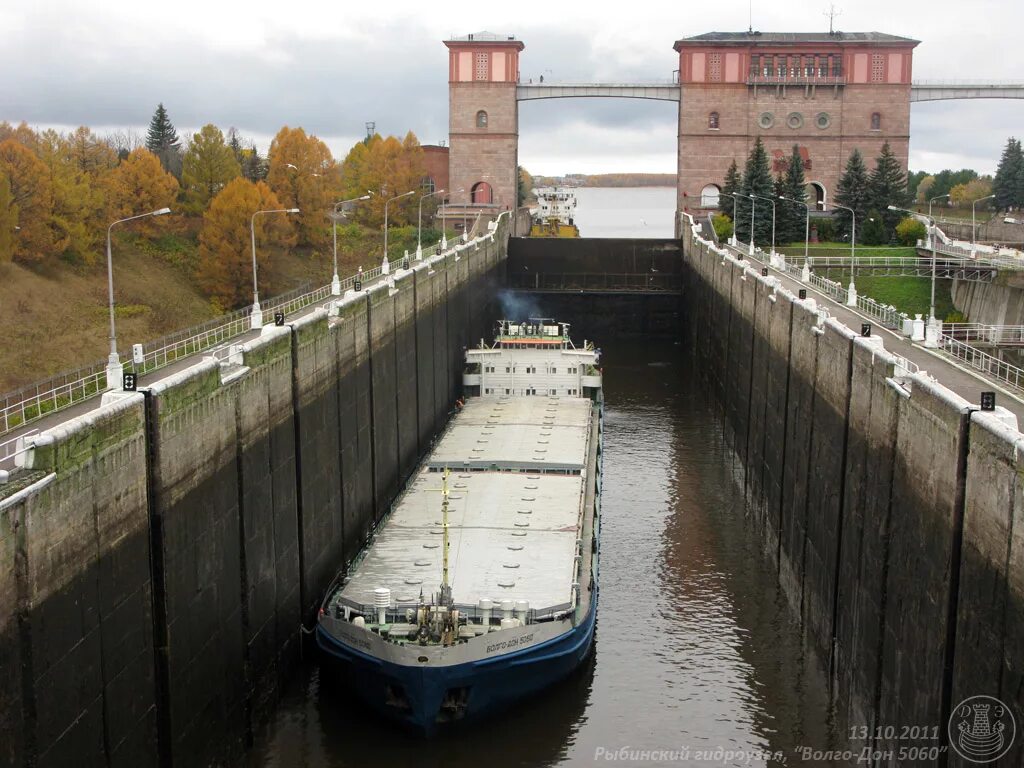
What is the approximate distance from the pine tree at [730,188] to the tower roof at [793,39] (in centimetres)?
955

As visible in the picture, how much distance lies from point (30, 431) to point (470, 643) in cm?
897

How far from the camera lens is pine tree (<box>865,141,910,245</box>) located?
82562 mm

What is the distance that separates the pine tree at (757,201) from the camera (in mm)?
81125

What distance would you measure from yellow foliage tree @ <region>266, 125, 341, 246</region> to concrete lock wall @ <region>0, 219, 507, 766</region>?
164 ft

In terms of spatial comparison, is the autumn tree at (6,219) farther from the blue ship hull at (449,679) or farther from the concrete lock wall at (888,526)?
the blue ship hull at (449,679)

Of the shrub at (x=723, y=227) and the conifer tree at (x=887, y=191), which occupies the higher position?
the conifer tree at (x=887, y=191)

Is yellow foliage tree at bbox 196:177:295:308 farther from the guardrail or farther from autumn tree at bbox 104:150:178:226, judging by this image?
the guardrail

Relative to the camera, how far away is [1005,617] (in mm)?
16359

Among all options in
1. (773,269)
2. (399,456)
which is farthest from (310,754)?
(773,269)

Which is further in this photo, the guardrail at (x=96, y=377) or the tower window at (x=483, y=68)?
the tower window at (x=483, y=68)

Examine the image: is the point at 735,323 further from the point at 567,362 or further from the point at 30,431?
the point at 30,431

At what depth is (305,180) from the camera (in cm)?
8538

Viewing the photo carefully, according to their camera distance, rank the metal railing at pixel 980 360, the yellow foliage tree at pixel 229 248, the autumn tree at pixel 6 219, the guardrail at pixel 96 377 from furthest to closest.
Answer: the yellow foliage tree at pixel 229 248, the autumn tree at pixel 6 219, the metal railing at pixel 980 360, the guardrail at pixel 96 377

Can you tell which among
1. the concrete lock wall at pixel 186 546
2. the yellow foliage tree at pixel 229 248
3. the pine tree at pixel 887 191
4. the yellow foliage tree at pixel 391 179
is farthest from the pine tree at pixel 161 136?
the concrete lock wall at pixel 186 546
